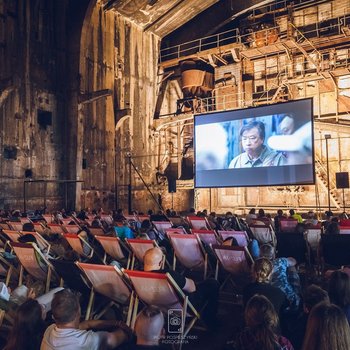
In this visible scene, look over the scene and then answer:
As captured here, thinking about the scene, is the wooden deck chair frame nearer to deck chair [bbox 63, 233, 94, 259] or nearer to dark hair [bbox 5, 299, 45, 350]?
dark hair [bbox 5, 299, 45, 350]

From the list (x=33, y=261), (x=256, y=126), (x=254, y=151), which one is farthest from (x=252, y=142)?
(x=33, y=261)

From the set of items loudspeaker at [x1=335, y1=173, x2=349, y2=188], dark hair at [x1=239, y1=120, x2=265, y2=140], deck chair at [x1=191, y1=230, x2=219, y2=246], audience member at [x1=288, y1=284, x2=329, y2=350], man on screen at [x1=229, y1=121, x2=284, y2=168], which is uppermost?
dark hair at [x1=239, y1=120, x2=265, y2=140]

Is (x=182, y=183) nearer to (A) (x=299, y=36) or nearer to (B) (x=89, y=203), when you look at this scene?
(B) (x=89, y=203)

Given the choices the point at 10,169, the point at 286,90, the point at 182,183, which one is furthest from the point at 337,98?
the point at 10,169

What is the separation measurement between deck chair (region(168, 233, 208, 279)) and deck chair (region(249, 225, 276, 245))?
1.75 meters

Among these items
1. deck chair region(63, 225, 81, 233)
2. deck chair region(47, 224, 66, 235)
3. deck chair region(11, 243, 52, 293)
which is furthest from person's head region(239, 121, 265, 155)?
deck chair region(11, 243, 52, 293)

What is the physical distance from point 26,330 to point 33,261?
284cm

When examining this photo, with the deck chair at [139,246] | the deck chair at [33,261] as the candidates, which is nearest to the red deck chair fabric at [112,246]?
the deck chair at [139,246]

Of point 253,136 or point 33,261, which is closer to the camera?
point 33,261

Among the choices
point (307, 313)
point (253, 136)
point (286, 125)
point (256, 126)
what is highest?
point (256, 126)

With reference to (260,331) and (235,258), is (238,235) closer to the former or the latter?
(235,258)

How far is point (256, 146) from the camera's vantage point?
1380 cm

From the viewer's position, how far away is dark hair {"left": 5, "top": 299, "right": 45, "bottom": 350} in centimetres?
252

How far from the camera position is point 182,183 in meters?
21.1
